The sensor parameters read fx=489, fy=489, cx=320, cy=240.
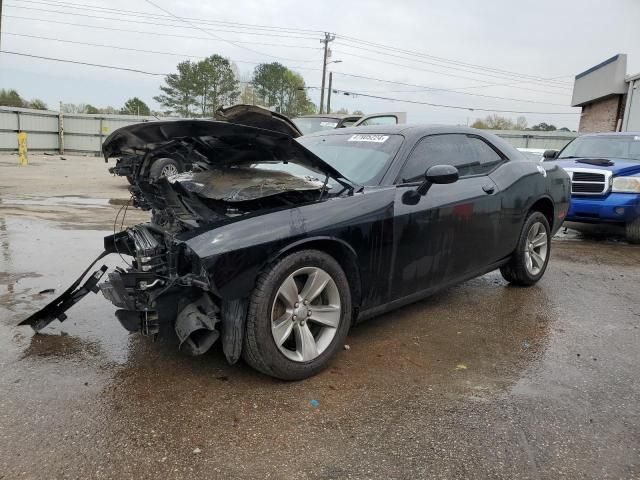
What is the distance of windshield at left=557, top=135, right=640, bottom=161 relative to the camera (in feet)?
28.4

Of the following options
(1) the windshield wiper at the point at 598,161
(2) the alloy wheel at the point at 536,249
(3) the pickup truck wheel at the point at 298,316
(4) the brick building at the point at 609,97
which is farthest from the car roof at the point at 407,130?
(4) the brick building at the point at 609,97

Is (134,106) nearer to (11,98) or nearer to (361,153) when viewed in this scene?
(11,98)

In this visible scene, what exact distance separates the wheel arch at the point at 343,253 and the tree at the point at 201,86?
4898cm

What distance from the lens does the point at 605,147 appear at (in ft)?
29.7

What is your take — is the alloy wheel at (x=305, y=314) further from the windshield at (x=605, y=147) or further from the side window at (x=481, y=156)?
the windshield at (x=605, y=147)

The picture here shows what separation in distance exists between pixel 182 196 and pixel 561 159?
26.5 feet

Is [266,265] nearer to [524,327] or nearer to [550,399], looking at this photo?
[550,399]

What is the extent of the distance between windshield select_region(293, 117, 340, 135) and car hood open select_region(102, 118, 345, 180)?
808 centimetres

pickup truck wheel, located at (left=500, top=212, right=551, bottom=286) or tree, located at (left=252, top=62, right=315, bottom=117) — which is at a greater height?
tree, located at (left=252, top=62, right=315, bottom=117)

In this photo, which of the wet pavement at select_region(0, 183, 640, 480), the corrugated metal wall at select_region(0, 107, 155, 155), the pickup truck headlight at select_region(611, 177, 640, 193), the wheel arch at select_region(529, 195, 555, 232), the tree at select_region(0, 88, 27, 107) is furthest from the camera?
the tree at select_region(0, 88, 27, 107)

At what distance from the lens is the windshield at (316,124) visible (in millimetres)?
11539

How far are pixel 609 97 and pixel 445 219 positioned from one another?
2728 centimetres

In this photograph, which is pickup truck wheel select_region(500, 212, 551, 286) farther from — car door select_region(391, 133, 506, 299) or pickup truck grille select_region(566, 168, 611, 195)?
pickup truck grille select_region(566, 168, 611, 195)

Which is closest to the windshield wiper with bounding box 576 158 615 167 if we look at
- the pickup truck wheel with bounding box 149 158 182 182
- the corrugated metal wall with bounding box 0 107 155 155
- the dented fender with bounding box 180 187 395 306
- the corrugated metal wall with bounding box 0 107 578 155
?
the dented fender with bounding box 180 187 395 306
